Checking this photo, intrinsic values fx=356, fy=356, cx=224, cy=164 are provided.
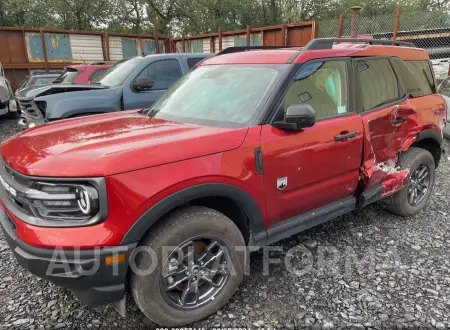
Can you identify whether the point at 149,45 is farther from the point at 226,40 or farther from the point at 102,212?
the point at 102,212

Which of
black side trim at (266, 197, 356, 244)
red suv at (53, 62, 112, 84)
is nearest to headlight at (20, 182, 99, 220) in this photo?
black side trim at (266, 197, 356, 244)

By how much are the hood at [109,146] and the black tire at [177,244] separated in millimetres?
403

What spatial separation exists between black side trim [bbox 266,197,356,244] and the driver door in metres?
0.04

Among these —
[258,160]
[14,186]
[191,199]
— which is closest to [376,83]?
[258,160]

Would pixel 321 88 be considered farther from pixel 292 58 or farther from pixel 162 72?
pixel 162 72

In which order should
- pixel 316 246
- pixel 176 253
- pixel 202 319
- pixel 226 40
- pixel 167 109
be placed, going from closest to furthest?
pixel 176 253
pixel 202 319
pixel 167 109
pixel 316 246
pixel 226 40

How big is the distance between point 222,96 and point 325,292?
5.90 ft

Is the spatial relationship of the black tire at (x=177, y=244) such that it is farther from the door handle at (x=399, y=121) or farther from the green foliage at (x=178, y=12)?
the green foliage at (x=178, y=12)

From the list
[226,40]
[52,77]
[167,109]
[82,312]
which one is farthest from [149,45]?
[82,312]

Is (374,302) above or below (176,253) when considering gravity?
below

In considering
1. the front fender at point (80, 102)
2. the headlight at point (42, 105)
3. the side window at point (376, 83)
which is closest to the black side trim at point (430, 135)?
the side window at point (376, 83)

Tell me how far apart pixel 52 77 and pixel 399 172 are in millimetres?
10650

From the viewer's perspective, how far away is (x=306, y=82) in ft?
9.62

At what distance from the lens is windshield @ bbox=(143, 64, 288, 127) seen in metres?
2.74
